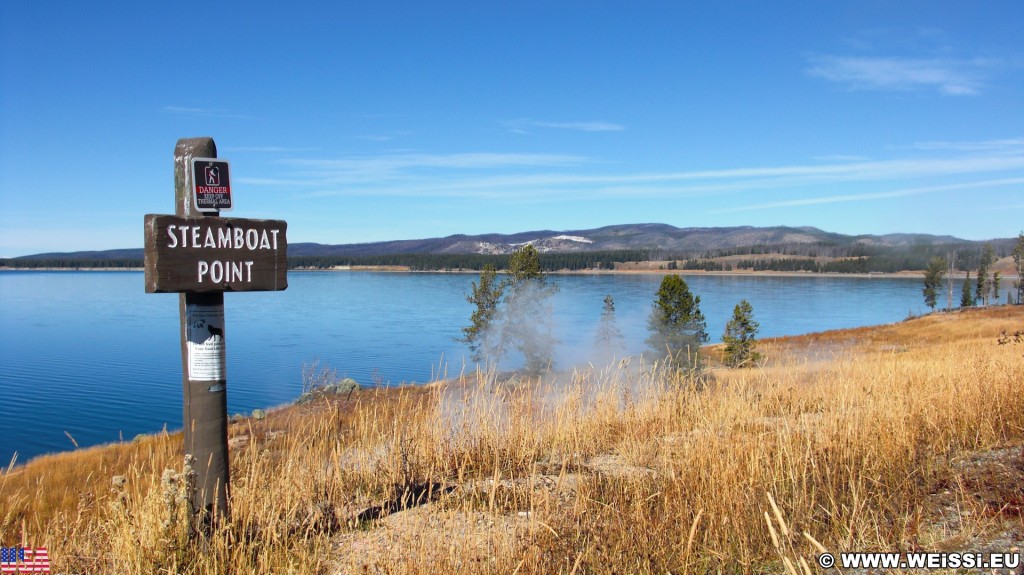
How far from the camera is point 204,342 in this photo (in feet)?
11.8

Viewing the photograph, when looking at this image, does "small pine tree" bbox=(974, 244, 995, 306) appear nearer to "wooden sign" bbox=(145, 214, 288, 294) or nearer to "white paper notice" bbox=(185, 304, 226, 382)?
"wooden sign" bbox=(145, 214, 288, 294)

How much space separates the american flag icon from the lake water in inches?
106

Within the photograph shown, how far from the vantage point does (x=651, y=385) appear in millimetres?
7000

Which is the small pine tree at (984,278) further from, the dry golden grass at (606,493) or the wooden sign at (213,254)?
the wooden sign at (213,254)

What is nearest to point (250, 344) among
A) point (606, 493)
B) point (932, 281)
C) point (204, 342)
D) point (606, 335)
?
point (606, 335)

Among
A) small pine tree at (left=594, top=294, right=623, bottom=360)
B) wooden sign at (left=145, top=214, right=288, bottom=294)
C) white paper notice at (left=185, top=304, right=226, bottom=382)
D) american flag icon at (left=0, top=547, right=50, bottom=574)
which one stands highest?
wooden sign at (left=145, top=214, right=288, bottom=294)

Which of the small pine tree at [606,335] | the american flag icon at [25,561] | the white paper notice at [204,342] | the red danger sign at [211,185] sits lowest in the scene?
the small pine tree at [606,335]

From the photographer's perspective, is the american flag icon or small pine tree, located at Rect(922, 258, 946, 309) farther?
small pine tree, located at Rect(922, 258, 946, 309)

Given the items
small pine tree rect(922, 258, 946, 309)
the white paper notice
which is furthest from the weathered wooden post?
small pine tree rect(922, 258, 946, 309)

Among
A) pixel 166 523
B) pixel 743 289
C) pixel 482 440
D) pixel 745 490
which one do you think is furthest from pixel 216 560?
pixel 743 289

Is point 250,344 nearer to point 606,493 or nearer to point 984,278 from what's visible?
point 606,493

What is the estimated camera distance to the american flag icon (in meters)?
3.29

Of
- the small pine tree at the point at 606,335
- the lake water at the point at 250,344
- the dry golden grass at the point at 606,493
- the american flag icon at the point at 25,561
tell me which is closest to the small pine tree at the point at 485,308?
the lake water at the point at 250,344

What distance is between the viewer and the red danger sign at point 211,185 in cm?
356
